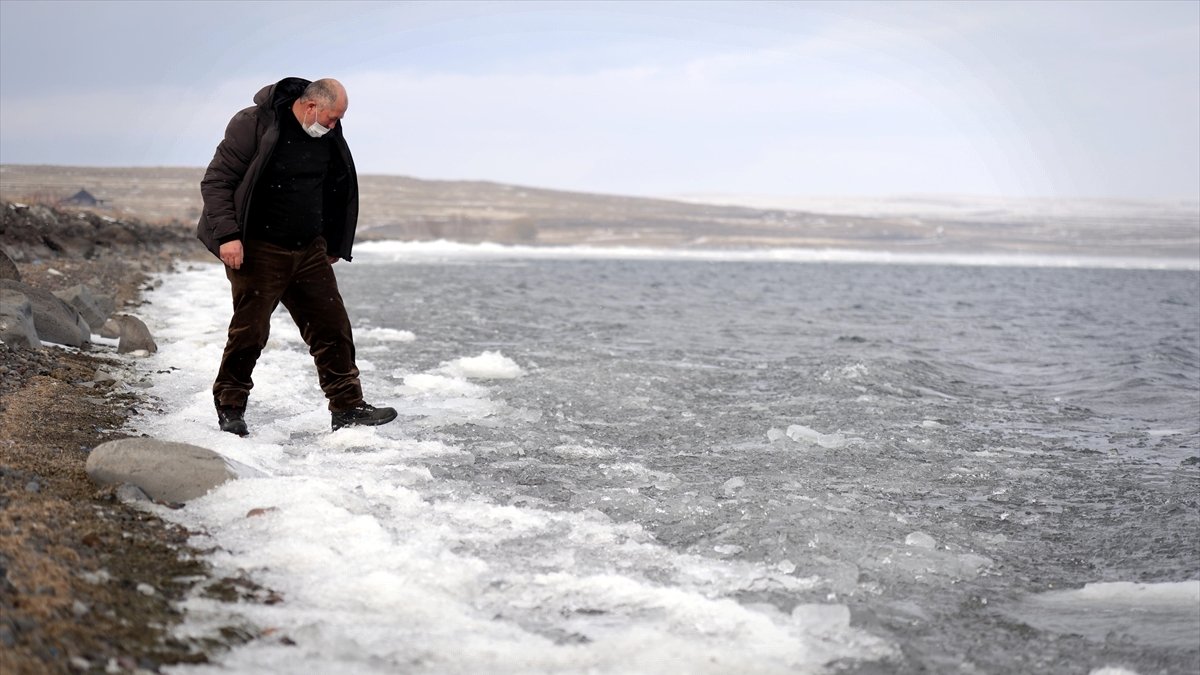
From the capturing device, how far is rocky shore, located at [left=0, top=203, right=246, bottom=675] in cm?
252

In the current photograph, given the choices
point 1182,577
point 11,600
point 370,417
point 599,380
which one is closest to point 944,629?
point 1182,577

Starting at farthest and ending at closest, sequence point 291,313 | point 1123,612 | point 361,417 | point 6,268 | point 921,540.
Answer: point 6,268 < point 361,417 < point 291,313 < point 921,540 < point 1123,612

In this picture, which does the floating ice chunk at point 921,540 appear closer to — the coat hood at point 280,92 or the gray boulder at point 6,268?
the coat hood at point 280,92

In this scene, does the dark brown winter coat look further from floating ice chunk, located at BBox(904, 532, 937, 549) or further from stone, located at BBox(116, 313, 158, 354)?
floating ice chunk, located at BBox(904, 532, 937, 549)

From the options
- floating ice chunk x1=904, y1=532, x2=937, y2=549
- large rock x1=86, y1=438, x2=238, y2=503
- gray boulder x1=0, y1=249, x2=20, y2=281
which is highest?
gray boulder x1=0, y1=249, x2=20, y2=281

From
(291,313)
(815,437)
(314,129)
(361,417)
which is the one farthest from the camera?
(815,437)

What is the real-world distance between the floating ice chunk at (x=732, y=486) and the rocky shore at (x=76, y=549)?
8.60 feet

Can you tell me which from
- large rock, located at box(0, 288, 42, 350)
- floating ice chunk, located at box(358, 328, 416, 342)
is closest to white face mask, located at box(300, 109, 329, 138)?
large rock, located at box(0, 288, 42, 350)

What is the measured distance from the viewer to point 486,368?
356 inches

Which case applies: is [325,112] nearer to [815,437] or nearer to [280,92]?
[280,92]

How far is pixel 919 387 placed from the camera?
984cm

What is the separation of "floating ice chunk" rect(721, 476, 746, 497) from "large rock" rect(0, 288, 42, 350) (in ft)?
16.5

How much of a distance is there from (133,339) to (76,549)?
222 inches

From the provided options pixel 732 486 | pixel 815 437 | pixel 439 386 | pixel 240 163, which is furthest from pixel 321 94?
pixel 815 437
